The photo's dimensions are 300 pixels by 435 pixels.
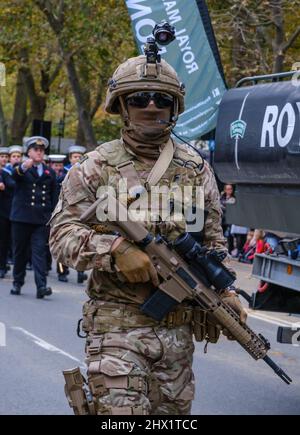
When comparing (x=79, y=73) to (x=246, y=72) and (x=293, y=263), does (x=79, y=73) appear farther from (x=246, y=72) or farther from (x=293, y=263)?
(x=293, y=263)

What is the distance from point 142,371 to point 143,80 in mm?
1309

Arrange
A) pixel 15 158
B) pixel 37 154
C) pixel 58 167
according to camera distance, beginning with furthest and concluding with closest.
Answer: pixel 58 167 < pixel 15 158 < pixel 37 154

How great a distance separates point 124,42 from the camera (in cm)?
3027

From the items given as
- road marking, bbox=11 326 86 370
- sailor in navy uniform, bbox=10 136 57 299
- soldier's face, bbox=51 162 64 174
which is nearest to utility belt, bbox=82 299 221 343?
road marking, bbox=11 326 86 370

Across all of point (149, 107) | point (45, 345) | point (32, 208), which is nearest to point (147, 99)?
point (149, 107)

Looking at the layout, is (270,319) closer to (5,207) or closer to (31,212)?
(31,212)

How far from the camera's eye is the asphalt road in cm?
777

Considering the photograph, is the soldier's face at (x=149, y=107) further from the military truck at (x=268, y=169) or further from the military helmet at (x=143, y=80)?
the military truck at (x=268, y=169)

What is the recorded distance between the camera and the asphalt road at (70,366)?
306 inches

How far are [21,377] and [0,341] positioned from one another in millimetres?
1785

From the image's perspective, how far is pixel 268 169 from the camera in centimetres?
746

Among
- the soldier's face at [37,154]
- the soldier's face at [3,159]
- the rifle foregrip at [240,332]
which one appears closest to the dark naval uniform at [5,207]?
the soldier's face at [3,159]

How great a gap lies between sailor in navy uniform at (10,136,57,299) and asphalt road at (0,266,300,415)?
1.12 meters

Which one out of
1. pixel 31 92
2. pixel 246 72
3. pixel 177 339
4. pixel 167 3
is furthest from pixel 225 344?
pixel 31 92
